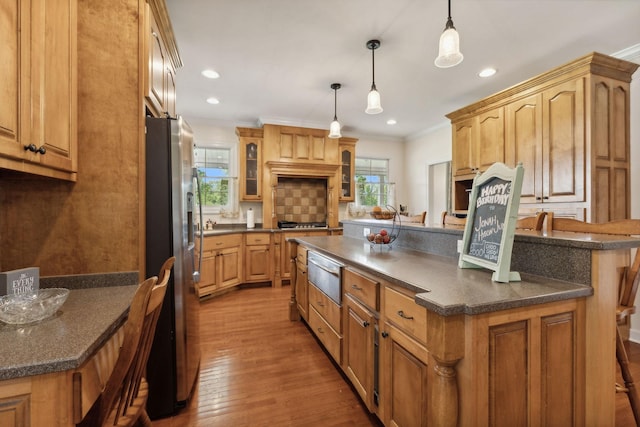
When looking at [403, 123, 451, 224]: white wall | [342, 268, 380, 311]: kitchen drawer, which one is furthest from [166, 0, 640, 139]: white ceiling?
[342, 268, 380, 311]: kitchen drawer

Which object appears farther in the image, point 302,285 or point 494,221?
point 302,285

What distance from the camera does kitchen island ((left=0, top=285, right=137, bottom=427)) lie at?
77 centimetres

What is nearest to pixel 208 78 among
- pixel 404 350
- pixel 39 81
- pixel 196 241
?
pixel 196 241

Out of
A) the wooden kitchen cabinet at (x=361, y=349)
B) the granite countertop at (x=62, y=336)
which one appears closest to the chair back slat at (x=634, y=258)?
the wooden kitchen cabinet at (x=361, y=349)

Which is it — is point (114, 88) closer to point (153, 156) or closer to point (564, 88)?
point (153, 156)

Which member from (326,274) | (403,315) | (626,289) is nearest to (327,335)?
(326,274)

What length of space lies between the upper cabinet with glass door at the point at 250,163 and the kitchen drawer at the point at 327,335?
8.79ft

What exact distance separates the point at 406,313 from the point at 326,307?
1.09 m

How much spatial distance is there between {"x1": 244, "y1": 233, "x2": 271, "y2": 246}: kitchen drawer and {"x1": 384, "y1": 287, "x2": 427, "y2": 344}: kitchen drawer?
3.33 metres

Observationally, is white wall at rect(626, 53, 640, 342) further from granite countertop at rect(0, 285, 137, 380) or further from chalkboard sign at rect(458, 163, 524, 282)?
granite countertop at rect(0, 285, 137, 380)

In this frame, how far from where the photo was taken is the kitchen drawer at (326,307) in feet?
6.70

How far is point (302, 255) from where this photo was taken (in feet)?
9.69

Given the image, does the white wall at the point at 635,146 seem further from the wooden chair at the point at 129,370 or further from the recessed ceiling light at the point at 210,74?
the recessed ceiling light at the point at 210,74

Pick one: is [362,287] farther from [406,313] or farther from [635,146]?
[635,146]
